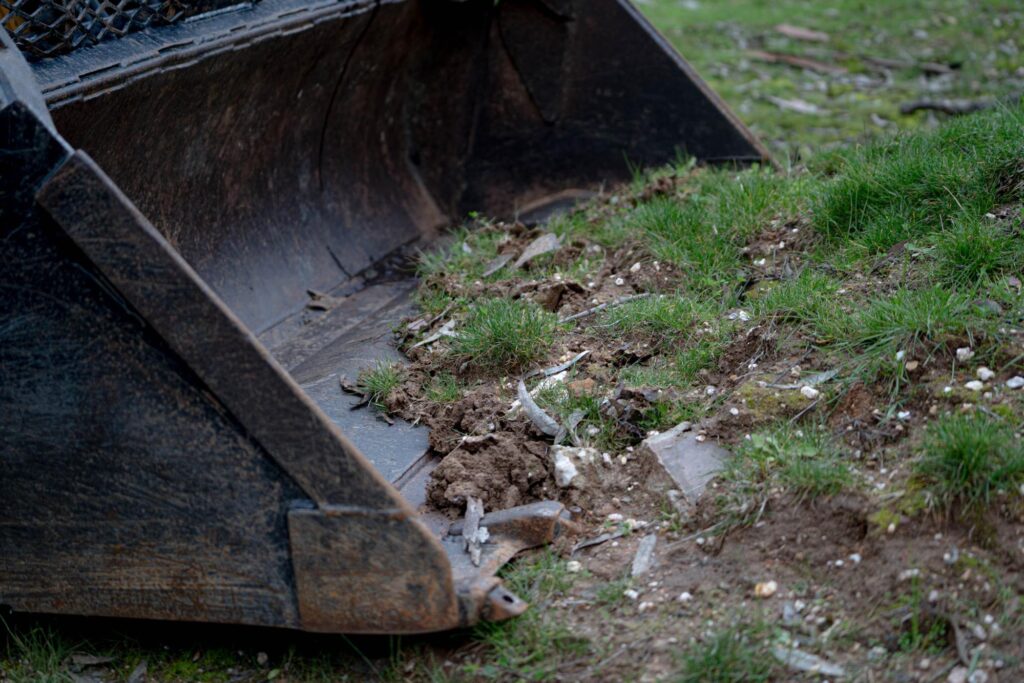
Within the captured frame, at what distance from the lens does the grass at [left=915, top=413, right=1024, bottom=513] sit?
2250mm

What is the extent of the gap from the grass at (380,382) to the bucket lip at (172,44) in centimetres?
111

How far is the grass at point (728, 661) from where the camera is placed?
6.88 feet

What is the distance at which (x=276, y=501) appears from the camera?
Answer: 7.49ft

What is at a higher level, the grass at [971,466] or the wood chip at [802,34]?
the grass at [971,466]

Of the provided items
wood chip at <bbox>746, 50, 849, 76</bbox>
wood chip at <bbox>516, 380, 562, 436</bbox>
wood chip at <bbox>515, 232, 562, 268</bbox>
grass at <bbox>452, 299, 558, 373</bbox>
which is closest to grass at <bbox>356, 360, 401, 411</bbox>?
grass at <bbox>452, 299, 558, 373</bbox>

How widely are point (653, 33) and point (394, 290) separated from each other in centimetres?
168

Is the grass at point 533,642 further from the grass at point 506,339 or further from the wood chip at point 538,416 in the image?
the grass at point 506,339

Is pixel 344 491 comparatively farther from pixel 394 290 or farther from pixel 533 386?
pixel 394 290

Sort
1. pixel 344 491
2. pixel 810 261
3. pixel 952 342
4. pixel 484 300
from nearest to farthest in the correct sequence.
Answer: pixel 344 491, pixel 952 342, pixel 810 261, pixel 484 300

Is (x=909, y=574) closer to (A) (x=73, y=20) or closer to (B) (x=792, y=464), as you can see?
(B) (x=792, y=464)

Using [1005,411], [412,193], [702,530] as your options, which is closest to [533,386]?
[702,530]

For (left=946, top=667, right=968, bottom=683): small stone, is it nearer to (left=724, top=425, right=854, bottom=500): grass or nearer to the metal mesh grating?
(left=724, top=425, right=854, bottom=500): grass

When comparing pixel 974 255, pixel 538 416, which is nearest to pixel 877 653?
pixel 538 416

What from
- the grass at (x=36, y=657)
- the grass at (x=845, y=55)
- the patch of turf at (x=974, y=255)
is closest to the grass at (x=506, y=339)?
the patch of turf at (x=974, y=255)
